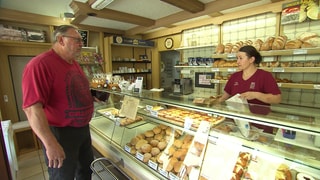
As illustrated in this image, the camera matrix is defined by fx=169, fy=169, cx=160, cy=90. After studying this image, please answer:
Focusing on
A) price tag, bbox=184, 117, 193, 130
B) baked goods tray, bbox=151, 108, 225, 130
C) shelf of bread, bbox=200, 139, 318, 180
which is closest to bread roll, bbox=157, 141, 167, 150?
baked goods tray, bbox=151, 108, 225, 130

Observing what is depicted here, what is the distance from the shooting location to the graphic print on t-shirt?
1.41 metres

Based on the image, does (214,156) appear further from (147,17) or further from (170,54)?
(170,54)

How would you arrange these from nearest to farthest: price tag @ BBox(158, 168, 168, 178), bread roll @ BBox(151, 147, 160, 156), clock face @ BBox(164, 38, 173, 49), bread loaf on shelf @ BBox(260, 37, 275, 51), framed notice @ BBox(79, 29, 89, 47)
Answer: price tag @ BBox(158, 168, 168, 178) → bread roll @ BBox(151, 147, 160, 156) → bread loaf on shelf @ BBox(260, 37, 275, 51) → framed notice @ BBox(79, 29, 89, 47) → clock face @ BBox(164, 38, 173, 49)

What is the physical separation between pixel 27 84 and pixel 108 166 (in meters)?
1.48

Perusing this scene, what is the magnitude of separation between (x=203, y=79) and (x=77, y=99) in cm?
307

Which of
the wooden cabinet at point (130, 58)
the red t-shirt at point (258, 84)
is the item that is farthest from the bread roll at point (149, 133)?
the wooden cabinet at point (130, 58)

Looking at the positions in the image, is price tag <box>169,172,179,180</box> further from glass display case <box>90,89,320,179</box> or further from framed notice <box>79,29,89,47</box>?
framed notice <box>79,29,89,47</box>

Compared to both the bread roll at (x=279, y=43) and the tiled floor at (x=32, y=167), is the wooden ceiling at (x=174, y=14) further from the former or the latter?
the tiled floor at (x=32, y=167)

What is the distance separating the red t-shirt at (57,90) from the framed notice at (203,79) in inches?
114

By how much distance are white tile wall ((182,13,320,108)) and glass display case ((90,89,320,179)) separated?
1.72 m

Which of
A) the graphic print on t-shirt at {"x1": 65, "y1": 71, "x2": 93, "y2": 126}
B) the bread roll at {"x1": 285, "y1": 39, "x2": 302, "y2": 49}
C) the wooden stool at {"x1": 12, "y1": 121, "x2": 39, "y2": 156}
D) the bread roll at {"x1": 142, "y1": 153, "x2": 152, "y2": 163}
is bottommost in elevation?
the wooden stool at {"x1": 12, "y1": 121, "x2": 39, "y2": 156}

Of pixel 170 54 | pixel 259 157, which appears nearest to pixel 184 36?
pixel 170 54

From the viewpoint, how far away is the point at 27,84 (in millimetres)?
1186

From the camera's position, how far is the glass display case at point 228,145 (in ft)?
3.10
